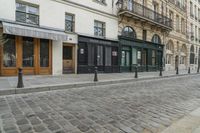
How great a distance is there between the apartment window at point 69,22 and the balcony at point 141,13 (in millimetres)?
5150

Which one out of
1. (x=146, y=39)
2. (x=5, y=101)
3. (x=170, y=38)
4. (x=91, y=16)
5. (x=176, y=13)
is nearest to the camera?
(x=5, y=101)

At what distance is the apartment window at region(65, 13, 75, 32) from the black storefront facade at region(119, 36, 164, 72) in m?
5.27

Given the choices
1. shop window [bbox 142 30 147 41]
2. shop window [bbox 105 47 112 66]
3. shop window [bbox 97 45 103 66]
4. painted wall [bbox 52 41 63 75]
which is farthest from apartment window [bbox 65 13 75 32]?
shop window [bbox 142 30 147 41]

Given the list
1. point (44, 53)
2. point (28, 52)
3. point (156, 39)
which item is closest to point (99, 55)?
point (44, 53)

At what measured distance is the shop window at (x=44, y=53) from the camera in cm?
1339

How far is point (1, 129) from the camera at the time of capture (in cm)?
391

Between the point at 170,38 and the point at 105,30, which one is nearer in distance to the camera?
the point at 105,30

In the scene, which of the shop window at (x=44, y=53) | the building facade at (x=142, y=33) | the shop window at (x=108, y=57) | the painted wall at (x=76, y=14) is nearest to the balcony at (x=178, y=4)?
the building facade at (x=142, y=33)

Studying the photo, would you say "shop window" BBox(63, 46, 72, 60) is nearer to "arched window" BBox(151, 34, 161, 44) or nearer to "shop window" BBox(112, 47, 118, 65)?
"shop window" BBox(112, 47, 118, 65)

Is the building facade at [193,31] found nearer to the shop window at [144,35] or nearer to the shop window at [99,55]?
the shop window at [144,35]

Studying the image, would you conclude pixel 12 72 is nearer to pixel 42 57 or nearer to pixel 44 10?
Result: pixel 42 57

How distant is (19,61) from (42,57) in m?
1.60

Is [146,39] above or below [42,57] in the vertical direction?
above

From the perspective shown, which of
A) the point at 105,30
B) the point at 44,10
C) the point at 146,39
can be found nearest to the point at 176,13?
the point at 146,39
